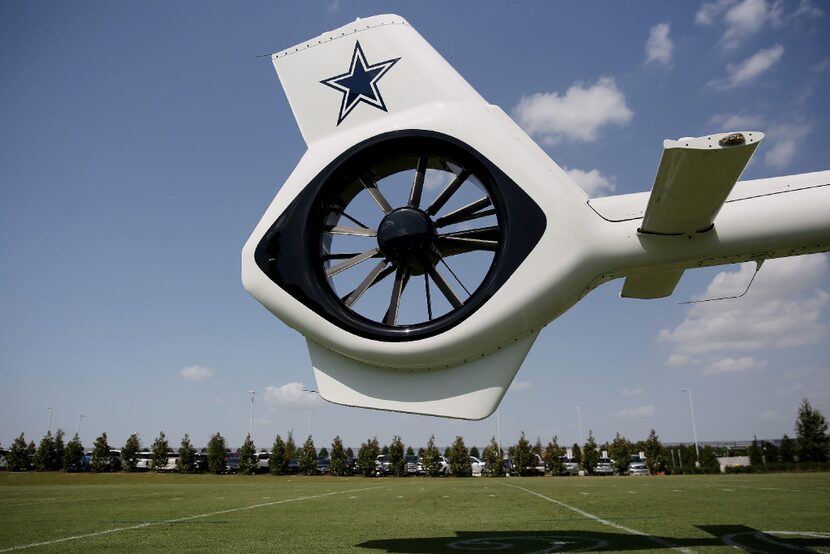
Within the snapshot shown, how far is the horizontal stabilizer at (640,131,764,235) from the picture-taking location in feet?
16.4

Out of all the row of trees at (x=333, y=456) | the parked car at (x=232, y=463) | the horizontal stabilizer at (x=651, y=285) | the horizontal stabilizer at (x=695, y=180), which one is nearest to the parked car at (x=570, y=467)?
the row of trees at (x=333, y=456)

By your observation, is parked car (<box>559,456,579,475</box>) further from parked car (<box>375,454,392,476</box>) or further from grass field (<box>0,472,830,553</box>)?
grass field (<box>0,472,830,553</box>)

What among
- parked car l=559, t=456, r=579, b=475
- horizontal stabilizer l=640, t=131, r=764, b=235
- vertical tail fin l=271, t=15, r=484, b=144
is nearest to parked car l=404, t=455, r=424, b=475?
parked car l=559, t=456, r=579, b=475

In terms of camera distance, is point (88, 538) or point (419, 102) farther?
point (88, 538)

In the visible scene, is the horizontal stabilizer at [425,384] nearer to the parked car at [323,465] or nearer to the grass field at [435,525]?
the grass field at [435,525]

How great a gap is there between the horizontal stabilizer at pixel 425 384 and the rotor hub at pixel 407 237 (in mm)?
1252

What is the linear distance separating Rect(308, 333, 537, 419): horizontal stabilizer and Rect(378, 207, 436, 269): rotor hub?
125cm

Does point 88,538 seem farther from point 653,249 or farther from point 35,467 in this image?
point 35,467

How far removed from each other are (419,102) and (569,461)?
5178 cm

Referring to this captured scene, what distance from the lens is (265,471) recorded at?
5256 cm

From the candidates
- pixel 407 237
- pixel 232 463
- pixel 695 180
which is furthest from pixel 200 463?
pixel 695 180

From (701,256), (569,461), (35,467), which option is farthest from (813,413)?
(35,467)

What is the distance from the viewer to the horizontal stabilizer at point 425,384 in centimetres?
639

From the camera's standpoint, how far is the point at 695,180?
5.33 meters
